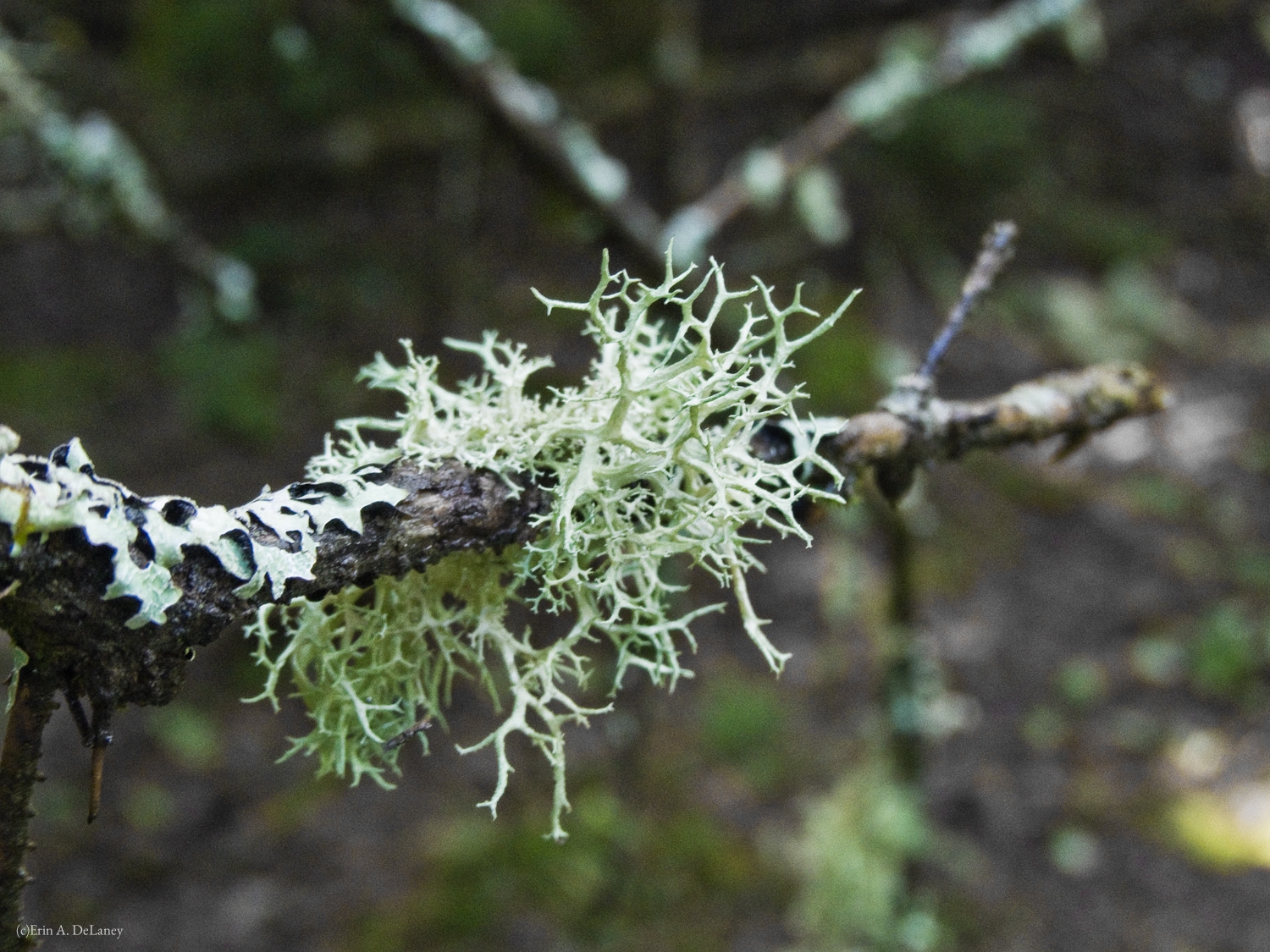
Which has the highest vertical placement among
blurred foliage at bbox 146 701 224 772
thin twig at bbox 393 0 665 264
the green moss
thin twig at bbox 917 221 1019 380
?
thin twig at bbox 393 0 665 264

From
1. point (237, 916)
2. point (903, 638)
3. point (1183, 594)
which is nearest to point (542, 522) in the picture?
point (903, 638)

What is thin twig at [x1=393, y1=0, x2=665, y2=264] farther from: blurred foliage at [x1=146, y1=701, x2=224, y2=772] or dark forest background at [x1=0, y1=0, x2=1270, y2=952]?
blurred foliage at [x1=146, y1=701, x2=224, y2=772]

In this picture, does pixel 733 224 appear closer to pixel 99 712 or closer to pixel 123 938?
pixel 123 938

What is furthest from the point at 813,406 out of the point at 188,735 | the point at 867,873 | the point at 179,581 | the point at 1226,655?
the point at 179,581

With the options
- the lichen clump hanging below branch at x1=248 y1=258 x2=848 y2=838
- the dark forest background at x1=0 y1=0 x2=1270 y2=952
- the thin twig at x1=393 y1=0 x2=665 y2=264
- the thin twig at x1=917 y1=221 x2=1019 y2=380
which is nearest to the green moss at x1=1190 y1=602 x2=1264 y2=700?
the dark forest background at x1=0 y1=0 x2=1270 y2=952

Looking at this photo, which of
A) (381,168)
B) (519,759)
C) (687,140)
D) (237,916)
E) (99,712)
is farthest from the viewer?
(381,168)

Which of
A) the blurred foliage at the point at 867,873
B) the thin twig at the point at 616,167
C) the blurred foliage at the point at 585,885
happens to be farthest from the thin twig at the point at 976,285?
the blurred foliage at the point at 585,885

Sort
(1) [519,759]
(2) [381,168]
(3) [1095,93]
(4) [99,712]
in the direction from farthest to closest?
(3) [1095,93], (2) [381,168], (1) [519,759], (4) [99,712]
